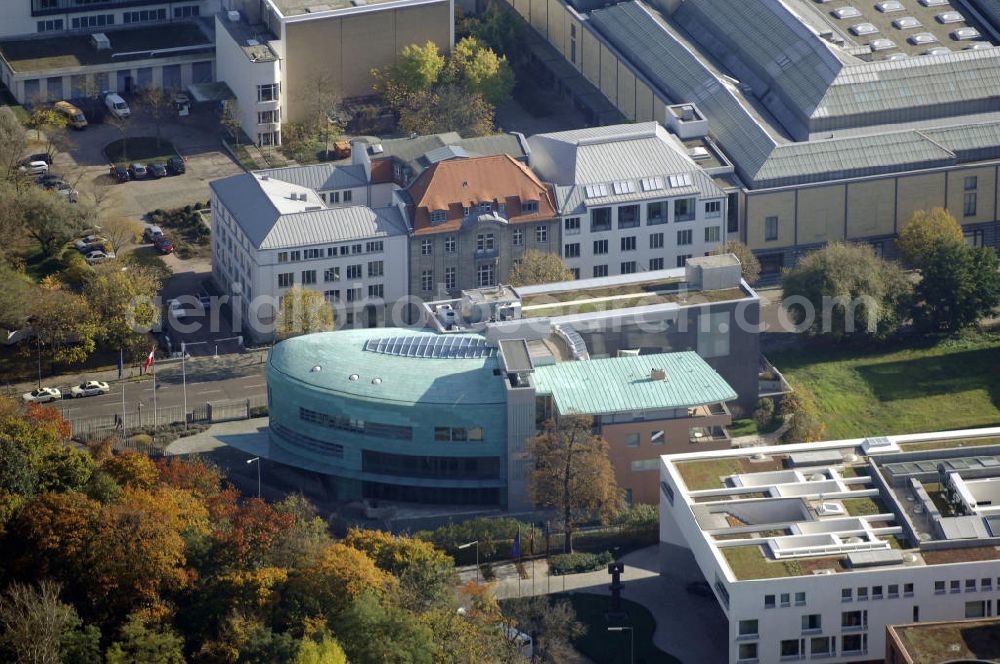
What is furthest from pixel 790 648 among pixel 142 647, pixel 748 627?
pixel 142 647

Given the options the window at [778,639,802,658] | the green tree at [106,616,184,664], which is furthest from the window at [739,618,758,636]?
the green tree at [106,616,184,664]

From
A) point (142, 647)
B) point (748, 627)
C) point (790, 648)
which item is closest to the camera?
point (142, 647)

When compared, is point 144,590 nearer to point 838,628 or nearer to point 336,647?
point 336,647

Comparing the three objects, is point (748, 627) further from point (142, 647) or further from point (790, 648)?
point (142, 647)

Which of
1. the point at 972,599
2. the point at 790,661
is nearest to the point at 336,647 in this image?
the point at 790,661

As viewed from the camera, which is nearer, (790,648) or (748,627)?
(748,627)

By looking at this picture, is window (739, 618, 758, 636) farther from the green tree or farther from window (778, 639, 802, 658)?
the green tree
